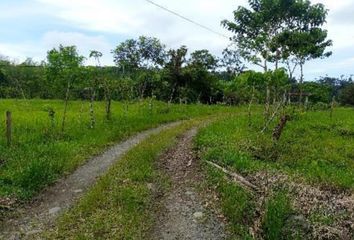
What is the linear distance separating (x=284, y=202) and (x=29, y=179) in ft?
23.5

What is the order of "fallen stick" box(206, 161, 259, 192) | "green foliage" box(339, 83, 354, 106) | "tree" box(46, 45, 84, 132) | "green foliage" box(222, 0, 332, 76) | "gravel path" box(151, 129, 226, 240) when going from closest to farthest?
"gravel path" box(151, 129, 226, 240)
"fallen stick" box(206, 161, 259, 192)
"tree" box(46, 45, 84, 132)
"green foliage" box(222, 0, 332, 76)
"green foliage" box(339, 83, 354, 106)

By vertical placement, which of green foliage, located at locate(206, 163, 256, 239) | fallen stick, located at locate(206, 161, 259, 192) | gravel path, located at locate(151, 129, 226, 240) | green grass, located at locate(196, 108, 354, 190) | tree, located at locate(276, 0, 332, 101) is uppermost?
tree, located at locate(276, 0, 332, 101)

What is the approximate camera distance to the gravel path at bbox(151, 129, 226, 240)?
933cm

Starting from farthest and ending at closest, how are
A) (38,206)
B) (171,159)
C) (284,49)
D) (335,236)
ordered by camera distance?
(284,49), (171,159), (38,206), (335,236)

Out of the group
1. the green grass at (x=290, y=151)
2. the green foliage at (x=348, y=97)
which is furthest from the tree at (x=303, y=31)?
the green foliage at (x=348, y=97)

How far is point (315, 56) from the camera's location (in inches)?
1473

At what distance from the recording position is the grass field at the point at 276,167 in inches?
333

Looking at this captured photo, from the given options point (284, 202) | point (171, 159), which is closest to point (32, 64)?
point (171, 159)

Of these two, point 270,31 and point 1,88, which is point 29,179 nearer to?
point 270,31

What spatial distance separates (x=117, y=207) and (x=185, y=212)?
160 centimetres

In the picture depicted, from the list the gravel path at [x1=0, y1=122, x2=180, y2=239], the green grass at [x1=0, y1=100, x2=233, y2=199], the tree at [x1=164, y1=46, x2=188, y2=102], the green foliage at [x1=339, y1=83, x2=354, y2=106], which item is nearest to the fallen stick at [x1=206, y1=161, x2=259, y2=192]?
the gravel path at [x1=0, y1=122, x2=180, y2=239]

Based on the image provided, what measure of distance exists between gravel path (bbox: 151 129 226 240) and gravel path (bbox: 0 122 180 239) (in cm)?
236

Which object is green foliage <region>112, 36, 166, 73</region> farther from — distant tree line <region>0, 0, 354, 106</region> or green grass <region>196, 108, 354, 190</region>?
green grass <region>196, 108, 354, 190</region>

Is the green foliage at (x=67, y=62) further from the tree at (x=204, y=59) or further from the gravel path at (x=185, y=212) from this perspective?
the tree at (x=204, y=59)
